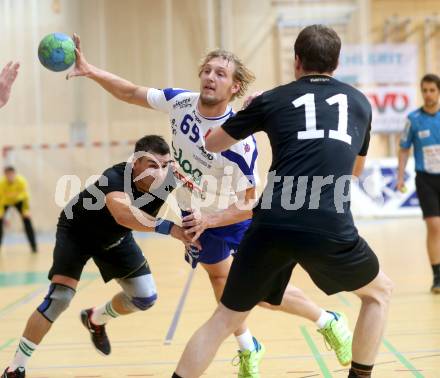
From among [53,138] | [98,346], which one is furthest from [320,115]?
[53,138]

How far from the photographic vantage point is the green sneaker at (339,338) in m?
4.58

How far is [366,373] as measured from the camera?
3785 mm

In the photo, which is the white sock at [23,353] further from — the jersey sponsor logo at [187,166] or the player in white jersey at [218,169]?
the jersey sponsor logo at [187,166]

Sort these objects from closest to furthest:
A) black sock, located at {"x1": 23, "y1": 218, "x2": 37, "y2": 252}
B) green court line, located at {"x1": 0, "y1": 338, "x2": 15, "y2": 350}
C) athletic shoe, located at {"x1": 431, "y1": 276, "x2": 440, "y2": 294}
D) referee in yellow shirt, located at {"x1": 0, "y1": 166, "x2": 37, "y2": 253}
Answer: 1. green court line, located at {"x1": 0, "y1": 338, "x2": 15, "y2": 350}
2. athletic shoe, located at {"x1": 431, "y1": 276, "x2": 440, "y2": 294}
3. black sock, located at {"x1": 23, "y1": 218, "x2": 37, "y2": 252}
4. referee in yellow shirt, located at {"x1": 0, "y1": 166, "x2": 37, "y2": 253}

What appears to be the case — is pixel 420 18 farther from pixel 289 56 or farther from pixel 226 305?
pixel 226 305

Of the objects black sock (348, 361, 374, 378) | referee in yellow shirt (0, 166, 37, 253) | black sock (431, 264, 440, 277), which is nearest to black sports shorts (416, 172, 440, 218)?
black sock (431, 264, 440, 277)

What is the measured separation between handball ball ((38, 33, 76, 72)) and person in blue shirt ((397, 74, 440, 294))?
170 inches

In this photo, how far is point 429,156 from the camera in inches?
312

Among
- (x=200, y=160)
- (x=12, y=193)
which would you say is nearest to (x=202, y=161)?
(x=200, y=160)

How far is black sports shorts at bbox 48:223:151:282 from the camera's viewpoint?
193 inches

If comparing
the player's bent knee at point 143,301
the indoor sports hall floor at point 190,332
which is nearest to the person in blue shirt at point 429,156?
the indoor sports hall floor at point 190,332

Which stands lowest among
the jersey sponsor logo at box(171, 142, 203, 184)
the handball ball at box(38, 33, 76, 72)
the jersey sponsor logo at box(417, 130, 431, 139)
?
the jersey sponsor logo at box(171, 142, 203, 184)

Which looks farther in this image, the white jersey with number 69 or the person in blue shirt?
the person in blue shirt

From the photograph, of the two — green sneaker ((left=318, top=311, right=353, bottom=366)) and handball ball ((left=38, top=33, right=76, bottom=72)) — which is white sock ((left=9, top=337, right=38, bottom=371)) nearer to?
handball ball ((left=38, top=33, right=76, bottom=72))
